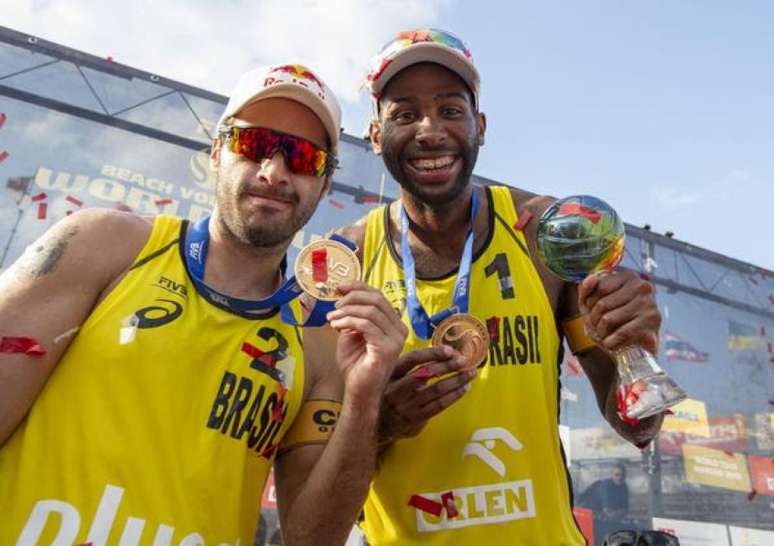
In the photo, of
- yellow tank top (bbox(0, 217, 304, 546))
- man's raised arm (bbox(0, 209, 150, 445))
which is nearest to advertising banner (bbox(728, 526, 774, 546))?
yellow tank top (bbox(0, 217, 304, 546))

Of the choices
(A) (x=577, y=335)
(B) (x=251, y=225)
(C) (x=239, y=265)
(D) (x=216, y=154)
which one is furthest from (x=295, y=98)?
(A) (x=577, y=335)

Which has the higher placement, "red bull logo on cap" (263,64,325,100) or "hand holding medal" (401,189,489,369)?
"red bull logo on cap" (263,64,325,100)

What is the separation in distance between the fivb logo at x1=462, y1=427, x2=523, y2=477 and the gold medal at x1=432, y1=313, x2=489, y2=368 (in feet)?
1.06

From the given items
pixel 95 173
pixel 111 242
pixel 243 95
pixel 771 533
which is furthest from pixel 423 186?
pixel 771 533

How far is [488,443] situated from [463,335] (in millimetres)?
434

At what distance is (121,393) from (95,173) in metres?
5.74

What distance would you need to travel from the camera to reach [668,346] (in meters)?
8.90

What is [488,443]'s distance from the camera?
227cm

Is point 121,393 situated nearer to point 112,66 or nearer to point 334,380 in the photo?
point 334,380

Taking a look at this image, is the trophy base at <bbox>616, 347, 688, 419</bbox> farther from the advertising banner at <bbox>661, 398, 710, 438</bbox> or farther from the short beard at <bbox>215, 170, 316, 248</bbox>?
the advertising banner at <bbox>661, 398, 710, 438</bbox>

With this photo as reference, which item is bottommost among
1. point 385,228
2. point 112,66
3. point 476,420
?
point 476,420

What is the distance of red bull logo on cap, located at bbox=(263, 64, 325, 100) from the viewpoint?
2.34m

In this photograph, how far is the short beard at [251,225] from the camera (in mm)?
2164

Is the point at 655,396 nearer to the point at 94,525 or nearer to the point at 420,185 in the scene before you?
the point at 420,185
